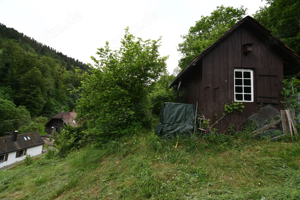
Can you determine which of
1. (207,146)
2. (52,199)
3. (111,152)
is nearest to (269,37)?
(207,146)

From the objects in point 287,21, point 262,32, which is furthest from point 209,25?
point 262,32

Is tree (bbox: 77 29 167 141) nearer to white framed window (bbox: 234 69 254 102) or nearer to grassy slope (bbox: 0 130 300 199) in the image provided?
grassy slope (bbox: 0 130 300 199)

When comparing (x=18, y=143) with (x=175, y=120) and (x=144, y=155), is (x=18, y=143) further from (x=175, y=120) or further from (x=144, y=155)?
(x=175, y=120)

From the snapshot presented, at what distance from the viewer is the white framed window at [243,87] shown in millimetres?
6004

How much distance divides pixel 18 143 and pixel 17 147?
2.93 ft

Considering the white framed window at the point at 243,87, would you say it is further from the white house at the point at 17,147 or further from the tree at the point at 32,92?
the tree at the point at 32,92

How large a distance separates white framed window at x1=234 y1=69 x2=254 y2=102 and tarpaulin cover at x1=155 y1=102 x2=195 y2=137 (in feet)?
6.82

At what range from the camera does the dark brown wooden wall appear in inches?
230

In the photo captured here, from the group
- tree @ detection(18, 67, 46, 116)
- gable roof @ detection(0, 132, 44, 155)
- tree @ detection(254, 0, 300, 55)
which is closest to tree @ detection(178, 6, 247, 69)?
tree @ detection(254, 0, 300, 55)

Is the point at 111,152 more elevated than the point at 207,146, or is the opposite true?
the point at 207,146

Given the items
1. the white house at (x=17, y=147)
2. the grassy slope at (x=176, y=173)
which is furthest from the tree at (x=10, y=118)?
the grassy slope at (x=176, y=173)

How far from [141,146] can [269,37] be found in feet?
23.5

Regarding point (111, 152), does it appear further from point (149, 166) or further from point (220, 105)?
point (220, 105)

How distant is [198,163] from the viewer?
13.3 feet
